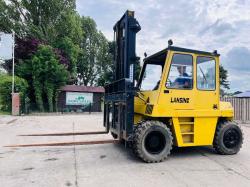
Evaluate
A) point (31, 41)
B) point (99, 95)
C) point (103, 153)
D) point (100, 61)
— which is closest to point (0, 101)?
point (31, 41)

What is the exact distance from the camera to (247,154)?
26.5ft

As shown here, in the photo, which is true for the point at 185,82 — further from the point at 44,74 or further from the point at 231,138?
the point at 44,74

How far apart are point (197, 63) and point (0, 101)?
23.8m

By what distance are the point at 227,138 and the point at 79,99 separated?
79.3 feet

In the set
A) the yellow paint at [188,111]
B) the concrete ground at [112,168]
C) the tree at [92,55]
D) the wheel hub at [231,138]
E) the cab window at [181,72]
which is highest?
the tree at [92,55]

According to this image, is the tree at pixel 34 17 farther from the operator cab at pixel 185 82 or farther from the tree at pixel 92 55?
the operator cab at pixel 185 82

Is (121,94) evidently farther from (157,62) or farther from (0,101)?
(0,101)

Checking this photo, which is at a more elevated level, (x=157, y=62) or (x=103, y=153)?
(x=157, y=62)

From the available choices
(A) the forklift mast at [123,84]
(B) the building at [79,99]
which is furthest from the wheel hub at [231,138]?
(B) the building at [79,99]

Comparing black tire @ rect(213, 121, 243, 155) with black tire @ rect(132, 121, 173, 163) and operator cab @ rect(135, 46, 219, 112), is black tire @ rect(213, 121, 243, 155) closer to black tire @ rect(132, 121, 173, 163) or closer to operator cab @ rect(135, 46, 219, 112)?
operator cab @ rect(135, 46, 219, 112)

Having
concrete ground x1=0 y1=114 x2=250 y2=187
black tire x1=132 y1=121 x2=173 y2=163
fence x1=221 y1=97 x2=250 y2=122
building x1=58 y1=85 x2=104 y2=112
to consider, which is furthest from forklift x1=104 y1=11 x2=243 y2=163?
building x1=58 y1=85 x2=104 y2=112

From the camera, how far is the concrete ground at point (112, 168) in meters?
5.44

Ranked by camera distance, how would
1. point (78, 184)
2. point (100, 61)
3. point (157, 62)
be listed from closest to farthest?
1. point (78, 184)
2. point (157, 62)
3. point (100, 61)

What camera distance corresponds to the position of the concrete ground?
544 cm
